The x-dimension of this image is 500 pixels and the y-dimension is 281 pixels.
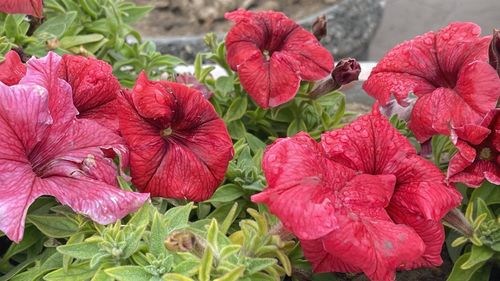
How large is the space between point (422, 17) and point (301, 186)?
3.69 m

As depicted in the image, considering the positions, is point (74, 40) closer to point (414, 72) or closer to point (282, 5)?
point (414, 72)

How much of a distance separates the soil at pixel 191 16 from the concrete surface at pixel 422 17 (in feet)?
2.55

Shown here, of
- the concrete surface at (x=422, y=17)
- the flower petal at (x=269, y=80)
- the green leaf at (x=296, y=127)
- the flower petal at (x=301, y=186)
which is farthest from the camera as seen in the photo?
the concrete surface at (x=422, y=17)

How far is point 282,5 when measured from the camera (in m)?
3.50

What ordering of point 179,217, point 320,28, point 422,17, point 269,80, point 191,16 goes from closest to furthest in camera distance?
1. point 179,217
2. point 269,80
3. point 320,28
4. point 191,16
5. point 422,17

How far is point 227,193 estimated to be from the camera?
907mm

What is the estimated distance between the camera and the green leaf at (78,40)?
115 cm

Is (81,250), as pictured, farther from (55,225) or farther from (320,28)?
(320,28)

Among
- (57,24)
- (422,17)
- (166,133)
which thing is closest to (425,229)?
(166,133)

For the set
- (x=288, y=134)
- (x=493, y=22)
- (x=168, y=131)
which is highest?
(x=168, y=131)

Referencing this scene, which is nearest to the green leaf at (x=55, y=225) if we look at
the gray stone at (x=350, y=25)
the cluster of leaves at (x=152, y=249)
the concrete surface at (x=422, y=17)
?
the cluster of leaves at (x=152, y=249)

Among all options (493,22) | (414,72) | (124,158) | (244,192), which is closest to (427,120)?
(414,72)

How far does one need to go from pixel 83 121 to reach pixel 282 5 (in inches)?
110

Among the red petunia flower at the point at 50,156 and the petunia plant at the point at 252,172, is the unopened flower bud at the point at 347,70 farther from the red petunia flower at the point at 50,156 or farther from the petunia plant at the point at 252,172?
the red petunia flower at the point at 50,156
